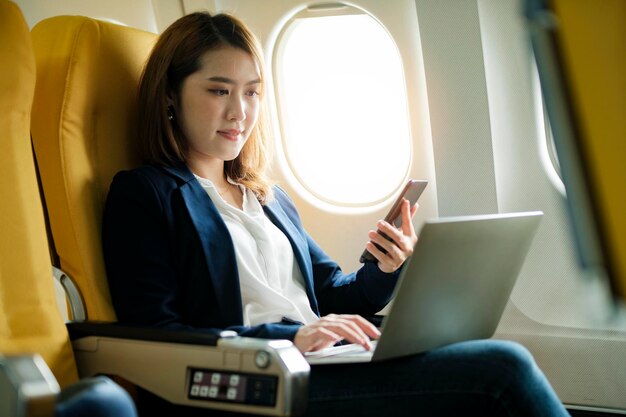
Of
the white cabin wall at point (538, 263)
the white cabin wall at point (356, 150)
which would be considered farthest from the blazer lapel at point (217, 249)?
the white cabin wall at point (538, 263)

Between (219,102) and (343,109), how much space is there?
99cm

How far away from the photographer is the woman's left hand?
1864mm

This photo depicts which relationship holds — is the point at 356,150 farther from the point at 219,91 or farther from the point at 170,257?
the point at 170,257

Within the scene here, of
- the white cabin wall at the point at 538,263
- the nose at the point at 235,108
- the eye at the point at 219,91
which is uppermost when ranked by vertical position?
the eye at the point at 219,91

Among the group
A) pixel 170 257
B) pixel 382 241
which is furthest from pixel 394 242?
pixel 170 257

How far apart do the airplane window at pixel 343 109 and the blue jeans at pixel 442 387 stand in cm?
120

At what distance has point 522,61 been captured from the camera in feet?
8.07

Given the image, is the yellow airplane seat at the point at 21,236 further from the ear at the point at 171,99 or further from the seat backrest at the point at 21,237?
the ear at the point at 171,99

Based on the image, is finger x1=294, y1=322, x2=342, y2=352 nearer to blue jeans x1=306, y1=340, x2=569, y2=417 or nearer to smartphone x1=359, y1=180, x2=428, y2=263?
blue jeans x1=306, y1=340, x2=569, y2=417

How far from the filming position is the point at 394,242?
189cm

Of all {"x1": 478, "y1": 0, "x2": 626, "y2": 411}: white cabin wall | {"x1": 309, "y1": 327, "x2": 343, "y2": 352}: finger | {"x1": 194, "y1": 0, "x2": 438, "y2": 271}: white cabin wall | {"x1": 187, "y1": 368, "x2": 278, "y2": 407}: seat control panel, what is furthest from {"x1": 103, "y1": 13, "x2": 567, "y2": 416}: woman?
{"x1": 478, "y1": 0, "x2": 626, "y2": 411}: white cabin wall

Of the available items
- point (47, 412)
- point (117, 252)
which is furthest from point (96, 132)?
point (47, 412)

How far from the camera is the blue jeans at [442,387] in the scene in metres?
1.52

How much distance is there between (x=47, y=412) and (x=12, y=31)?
0.91 m
